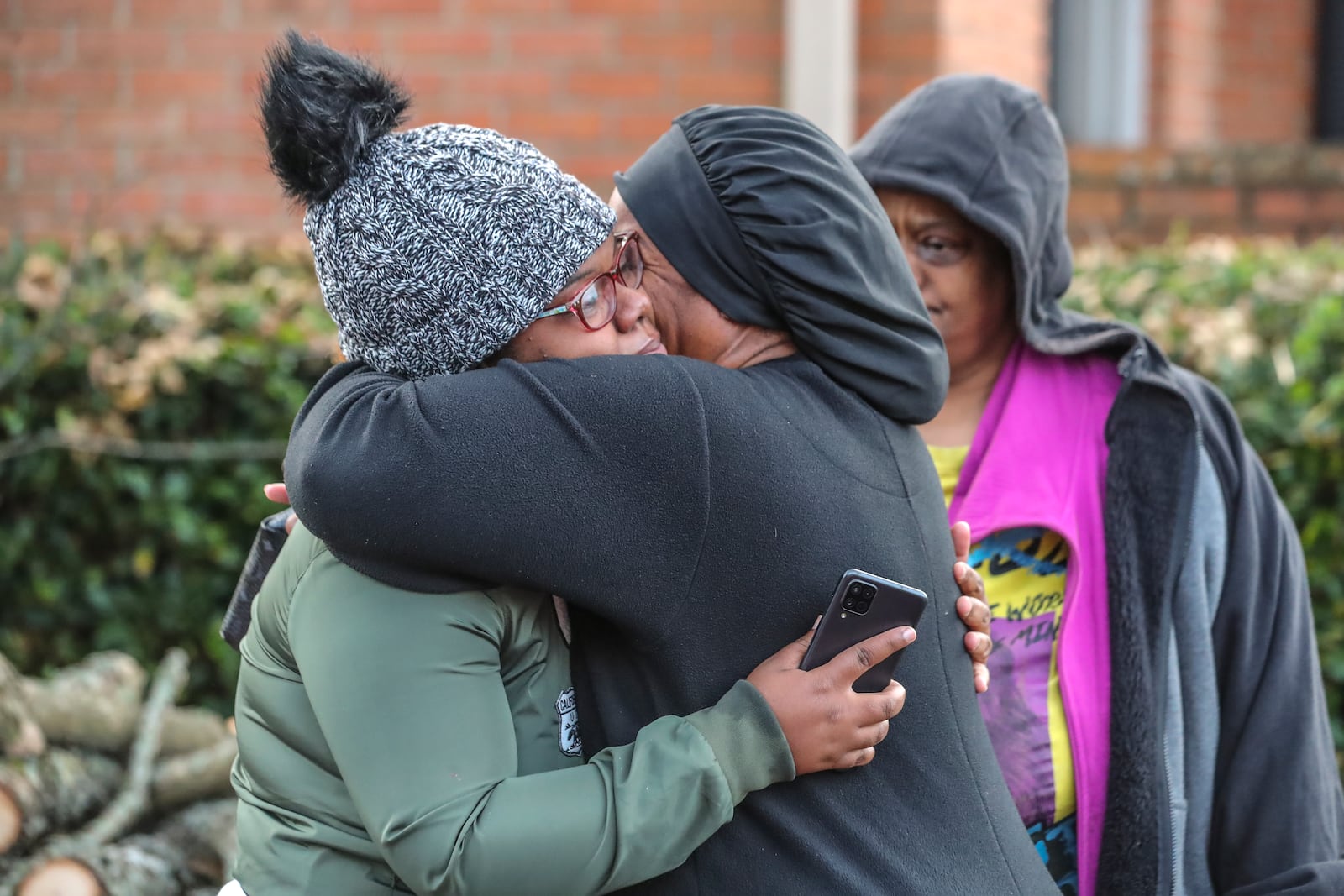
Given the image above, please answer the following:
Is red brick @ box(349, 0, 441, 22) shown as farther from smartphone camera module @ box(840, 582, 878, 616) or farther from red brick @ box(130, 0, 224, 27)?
smartphone camera module @ box(840, 582, 878, 616)

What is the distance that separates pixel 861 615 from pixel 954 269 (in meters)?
1.25

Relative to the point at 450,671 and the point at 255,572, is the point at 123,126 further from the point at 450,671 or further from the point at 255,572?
the point at 450,671

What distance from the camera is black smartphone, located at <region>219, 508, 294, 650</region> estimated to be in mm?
1956

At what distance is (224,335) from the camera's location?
4.05m

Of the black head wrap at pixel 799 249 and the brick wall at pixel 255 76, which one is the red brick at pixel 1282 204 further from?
the black head wrap at pixel 799 249

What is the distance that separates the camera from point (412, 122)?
4293mm

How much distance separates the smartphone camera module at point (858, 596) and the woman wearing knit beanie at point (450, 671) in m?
0.05

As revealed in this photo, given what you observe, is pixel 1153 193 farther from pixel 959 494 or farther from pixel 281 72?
pixel 281 72

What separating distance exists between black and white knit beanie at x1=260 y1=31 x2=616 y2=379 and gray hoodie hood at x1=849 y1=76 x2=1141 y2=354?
1128 mm

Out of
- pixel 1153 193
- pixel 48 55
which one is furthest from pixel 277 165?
pixel 1153 193

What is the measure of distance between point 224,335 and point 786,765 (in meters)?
2.96

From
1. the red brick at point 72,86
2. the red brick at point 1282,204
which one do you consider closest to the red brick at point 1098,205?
the red brick at point 1282,204

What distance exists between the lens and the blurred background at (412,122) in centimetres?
384

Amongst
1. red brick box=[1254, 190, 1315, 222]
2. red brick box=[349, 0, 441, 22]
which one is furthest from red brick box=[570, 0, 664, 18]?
red brick box=[1254, 190, 1315, 222]
